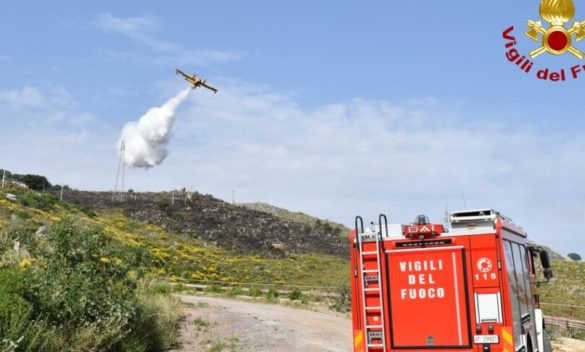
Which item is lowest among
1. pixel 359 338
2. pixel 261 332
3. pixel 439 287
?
pixel 261 332

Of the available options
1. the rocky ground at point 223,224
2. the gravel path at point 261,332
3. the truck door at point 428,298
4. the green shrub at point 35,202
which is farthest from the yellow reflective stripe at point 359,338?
the rocky ground at point 223,224

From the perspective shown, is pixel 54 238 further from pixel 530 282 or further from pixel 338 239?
pixel 338 239

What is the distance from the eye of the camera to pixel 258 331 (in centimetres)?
1819

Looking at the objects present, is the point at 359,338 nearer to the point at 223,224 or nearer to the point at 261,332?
the point at 261,332

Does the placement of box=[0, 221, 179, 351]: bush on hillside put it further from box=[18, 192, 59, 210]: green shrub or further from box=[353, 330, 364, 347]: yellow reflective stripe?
box=[18, 192, 59, 210]: green shrub

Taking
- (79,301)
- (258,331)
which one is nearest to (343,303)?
(258,331)

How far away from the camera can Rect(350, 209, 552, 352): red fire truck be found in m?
9.85

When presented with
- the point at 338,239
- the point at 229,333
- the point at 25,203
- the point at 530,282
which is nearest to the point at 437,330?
the point at 530,282

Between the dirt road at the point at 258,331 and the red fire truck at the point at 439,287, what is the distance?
623cm

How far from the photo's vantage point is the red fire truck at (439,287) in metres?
9.85

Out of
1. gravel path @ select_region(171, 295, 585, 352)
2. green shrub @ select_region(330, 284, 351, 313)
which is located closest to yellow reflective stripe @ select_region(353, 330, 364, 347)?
gravel path @ select_region(171, 295, 585, 352)

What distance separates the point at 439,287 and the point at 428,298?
0.28m

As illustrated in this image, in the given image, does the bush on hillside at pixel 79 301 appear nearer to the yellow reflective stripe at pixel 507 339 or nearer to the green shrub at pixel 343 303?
the yellow reflective stripe at pixel 507 339

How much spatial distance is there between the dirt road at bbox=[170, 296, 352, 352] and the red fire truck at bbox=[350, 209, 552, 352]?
20.4 feet
